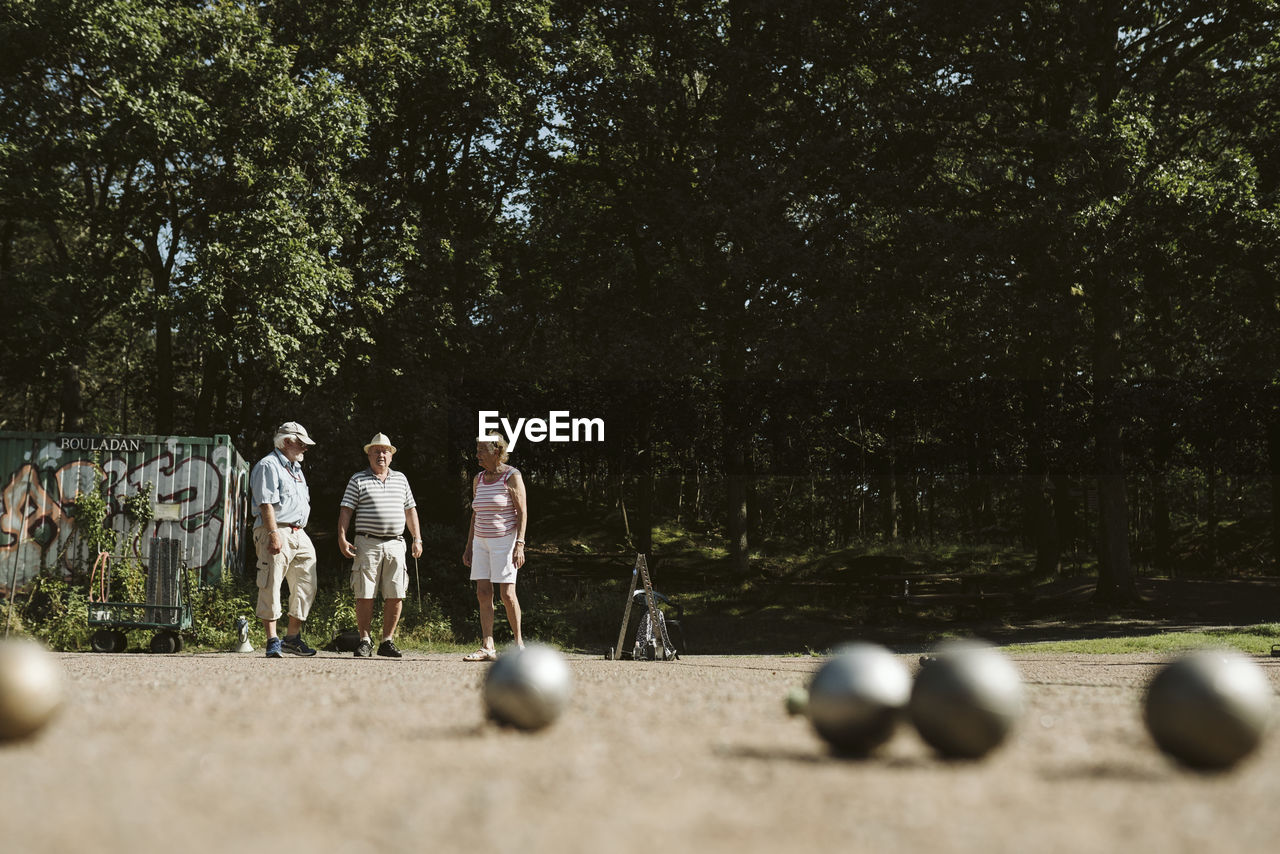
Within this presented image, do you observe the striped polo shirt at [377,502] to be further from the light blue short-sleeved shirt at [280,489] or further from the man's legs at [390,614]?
the man's legs at [390,614]

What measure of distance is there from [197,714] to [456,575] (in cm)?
1648

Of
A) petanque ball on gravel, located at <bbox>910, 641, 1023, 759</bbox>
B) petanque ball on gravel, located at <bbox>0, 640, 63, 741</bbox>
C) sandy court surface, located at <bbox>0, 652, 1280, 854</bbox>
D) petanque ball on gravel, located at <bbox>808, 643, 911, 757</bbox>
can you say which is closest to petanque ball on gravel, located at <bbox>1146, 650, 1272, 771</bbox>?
sandy court surface, located at <bbox>0, 652, 1280, 854</bbox>

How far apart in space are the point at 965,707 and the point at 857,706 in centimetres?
46

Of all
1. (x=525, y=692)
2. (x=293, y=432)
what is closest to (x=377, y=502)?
(x=293, y=432)

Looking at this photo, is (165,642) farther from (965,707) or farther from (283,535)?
(965,707)

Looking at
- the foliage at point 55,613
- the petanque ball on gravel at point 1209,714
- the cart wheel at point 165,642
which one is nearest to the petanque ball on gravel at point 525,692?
the petanque ball on gravel at point 1209,714

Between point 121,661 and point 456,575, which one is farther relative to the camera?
point 456,575

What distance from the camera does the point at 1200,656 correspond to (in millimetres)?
4938

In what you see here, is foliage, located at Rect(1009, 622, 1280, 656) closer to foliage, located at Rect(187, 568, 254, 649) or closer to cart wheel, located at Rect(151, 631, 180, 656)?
foliage, located at Rect(187, 568, 254, 649)

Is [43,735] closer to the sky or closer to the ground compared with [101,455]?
closer to the ground

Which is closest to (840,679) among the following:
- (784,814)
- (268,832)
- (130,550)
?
(784,814)

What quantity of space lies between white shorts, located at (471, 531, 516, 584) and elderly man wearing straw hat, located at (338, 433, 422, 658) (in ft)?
2.25

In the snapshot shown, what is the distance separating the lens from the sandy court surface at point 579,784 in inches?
139

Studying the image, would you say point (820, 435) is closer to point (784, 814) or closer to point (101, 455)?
point (101, 455)
